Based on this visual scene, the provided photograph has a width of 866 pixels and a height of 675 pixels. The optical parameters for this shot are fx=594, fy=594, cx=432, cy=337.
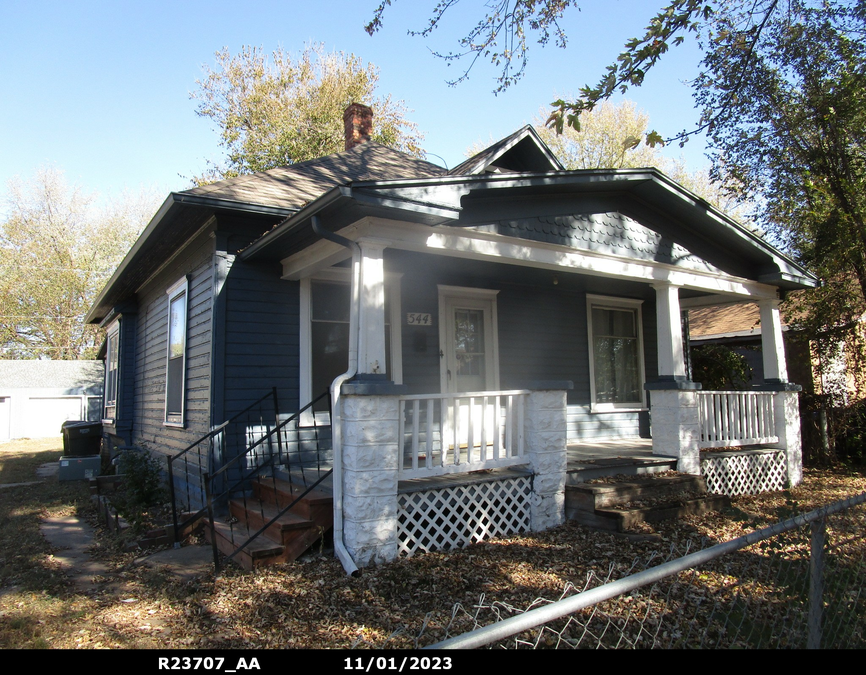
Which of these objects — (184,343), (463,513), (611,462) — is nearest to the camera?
(463,513)

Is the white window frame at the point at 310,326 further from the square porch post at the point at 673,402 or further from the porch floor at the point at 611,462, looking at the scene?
the square porch post at the point at 673,402

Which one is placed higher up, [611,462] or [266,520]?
[611,462]

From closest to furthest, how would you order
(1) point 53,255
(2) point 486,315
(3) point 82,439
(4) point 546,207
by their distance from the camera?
(4) point 546,207 < (2) point 486,315 < (3) point 82,439 < (1) point 53,255

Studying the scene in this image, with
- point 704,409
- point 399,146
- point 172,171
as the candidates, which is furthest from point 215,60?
point 704,409

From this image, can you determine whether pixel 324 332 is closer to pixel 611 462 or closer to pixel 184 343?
pixel 184 343

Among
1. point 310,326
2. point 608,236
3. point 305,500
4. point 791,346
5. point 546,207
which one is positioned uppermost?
point 546,207

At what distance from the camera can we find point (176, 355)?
26.5ft

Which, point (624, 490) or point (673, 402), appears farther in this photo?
point (673, 402)

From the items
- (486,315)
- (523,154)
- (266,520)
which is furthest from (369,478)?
(523,154)

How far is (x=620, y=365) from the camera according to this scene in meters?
10.0

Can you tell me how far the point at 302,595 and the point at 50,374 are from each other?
26181mm

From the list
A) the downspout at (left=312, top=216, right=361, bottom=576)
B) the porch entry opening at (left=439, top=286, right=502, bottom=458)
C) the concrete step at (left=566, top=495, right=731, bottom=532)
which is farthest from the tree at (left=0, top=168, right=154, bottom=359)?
the concrete step at (left=566, top=495, right=731, bottom=532)
